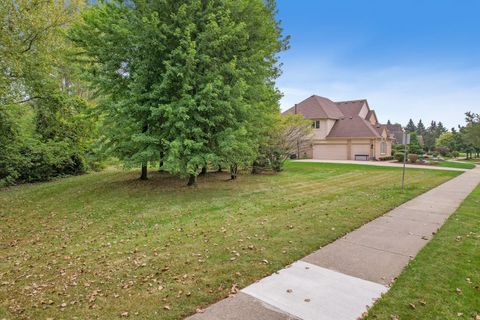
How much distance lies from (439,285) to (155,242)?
4.90m

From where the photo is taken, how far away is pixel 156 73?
405 inches

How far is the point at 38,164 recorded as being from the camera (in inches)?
641

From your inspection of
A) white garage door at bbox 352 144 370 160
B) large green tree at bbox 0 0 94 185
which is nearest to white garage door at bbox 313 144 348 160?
white garage door at bbox 352 144 370 160

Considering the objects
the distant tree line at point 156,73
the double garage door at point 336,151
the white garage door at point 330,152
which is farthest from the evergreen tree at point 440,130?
the distant tree line at point 156,73

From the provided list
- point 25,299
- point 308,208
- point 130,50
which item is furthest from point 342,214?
point 130,50

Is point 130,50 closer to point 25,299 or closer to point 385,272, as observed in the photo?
point 25,299

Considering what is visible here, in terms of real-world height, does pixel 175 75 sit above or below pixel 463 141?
above

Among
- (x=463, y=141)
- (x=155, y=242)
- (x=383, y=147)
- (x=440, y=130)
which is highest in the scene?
(x=440, y=130)

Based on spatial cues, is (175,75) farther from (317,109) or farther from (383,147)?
(383,147)

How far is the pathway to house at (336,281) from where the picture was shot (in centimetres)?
309

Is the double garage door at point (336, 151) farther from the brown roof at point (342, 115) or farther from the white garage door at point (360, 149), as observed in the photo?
the brown roof at point (342, 115)

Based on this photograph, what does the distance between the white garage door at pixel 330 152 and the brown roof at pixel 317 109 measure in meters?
3.70

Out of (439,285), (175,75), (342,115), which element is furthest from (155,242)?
(342,115)

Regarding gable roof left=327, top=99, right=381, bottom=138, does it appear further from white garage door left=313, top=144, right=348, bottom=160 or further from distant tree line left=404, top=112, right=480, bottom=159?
distant tree line left=404, top=112, right=480, bottom=159
